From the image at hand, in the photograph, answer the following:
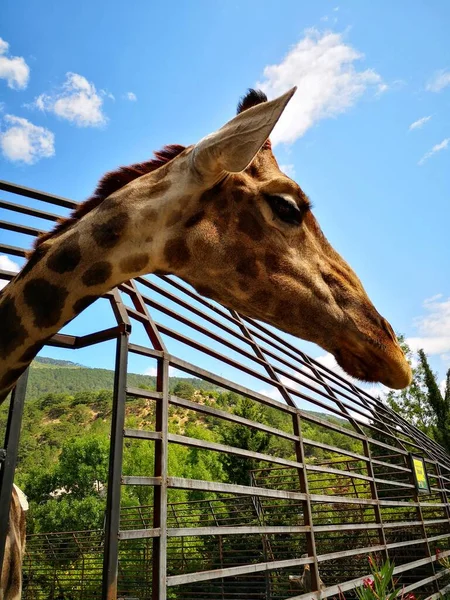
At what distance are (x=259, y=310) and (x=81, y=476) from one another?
38.5 meters

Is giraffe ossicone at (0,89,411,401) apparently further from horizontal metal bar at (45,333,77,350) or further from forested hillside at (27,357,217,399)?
forested hillside at (27,357,217,399)

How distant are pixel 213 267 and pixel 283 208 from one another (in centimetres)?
38

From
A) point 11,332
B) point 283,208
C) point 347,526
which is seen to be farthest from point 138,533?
point 347,526

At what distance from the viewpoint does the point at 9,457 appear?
2.22 m

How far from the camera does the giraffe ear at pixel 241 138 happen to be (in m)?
1.41

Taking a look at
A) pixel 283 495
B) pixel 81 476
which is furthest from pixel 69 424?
pixel 283 495

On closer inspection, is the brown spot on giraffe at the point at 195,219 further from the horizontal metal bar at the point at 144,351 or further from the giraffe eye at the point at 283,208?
the horizontal metal bar at the point at 144,351

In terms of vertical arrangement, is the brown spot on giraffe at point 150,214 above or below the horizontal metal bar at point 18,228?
below

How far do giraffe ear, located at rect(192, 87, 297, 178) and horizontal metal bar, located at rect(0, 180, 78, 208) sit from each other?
214 cm

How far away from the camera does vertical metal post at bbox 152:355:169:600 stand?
242cm

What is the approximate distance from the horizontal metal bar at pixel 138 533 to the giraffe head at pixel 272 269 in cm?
139

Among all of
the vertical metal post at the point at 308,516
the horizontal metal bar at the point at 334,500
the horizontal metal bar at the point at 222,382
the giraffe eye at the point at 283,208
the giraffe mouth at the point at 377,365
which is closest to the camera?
the giraffe mouth at the point at 377,365

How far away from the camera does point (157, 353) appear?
117 inches

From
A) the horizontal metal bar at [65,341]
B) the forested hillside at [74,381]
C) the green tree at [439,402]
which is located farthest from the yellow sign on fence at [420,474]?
the forested hillside at [74,381]
